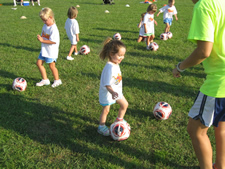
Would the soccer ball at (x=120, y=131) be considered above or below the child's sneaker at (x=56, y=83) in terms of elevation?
above

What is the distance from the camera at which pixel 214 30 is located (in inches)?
73.1

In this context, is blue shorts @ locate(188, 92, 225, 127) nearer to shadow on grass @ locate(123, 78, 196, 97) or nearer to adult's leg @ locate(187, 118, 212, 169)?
adult's leg @ locate(187, 118, 212, 169)

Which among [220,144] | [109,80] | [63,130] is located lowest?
[63,130]

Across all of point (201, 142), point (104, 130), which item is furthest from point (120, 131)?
point (201, 142)

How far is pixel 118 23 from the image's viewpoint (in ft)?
39.9

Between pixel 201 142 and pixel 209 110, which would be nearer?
pixel 209 110

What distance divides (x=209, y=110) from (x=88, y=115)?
241 centimetres

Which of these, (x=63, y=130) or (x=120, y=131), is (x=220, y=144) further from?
(x=63, y=130)

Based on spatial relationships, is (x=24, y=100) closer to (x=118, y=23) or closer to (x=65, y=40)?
(x=65, y=40)

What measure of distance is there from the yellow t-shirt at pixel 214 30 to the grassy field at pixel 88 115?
1493 mm

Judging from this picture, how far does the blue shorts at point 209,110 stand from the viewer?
205cm

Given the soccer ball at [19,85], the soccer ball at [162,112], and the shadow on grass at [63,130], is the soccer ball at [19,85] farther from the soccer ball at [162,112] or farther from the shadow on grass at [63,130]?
the soccer ball at [162,112]

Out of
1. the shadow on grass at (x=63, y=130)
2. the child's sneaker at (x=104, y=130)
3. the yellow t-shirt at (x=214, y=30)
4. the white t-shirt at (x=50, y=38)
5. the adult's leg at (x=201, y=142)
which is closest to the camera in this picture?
the yellow t-shirt at (x=214, y=30)

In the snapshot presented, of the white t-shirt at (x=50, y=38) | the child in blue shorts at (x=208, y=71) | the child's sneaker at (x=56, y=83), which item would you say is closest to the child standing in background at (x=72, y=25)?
the child's sneaker at (x=56, y=83)
